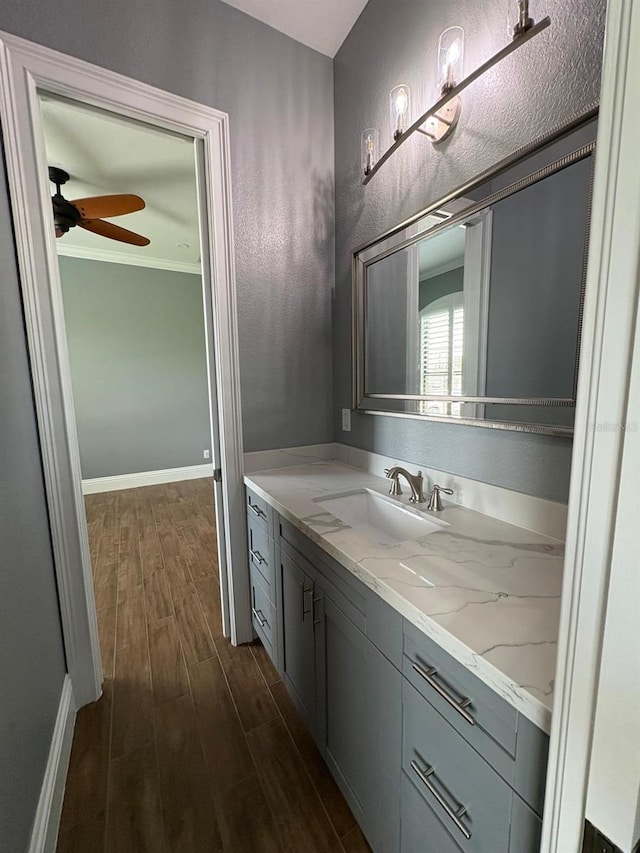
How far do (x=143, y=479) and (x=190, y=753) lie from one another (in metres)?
3.74

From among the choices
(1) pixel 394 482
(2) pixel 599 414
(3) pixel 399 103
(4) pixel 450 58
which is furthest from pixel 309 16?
(2) pixel 599 414

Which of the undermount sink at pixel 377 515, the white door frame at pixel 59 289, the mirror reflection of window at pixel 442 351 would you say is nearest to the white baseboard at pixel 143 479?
the white door frame at pixel 59 289

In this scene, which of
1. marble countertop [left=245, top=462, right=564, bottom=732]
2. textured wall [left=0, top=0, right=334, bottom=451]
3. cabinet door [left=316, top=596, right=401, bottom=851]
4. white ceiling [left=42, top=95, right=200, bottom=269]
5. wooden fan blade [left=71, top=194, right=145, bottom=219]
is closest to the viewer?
marble countertop [left=245, top=462, right=564, bottom=732]

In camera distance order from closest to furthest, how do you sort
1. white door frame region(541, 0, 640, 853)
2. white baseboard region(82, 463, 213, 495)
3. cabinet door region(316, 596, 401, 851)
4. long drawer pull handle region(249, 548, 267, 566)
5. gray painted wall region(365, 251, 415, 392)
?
white door frame region(541, 0, 640, 853)
cabinet door region(316, 596, 401, 851)
gray painted wall region(365, 251, 415, 392)
long drawer pull handle region(249, 548, 267, 566)
white baseboard region(82, 463, 213, 495)

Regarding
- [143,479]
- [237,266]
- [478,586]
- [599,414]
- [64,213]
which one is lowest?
[143,479]

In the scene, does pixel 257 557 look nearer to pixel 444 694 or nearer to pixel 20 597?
pixel 20 597

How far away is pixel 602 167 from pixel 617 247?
0.09 m

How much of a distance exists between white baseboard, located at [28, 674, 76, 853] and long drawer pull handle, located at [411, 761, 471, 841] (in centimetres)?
102

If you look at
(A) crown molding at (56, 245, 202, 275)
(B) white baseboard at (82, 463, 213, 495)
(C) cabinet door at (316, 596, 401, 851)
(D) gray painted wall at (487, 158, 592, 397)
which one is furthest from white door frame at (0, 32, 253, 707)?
(A) crown molding at (56, 245, 202, 275)

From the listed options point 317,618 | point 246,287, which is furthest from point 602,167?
point 246,287

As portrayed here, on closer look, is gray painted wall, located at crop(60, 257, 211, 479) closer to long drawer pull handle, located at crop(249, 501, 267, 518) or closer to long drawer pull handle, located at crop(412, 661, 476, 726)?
long drawer pull handle, located at crop(249, 501, 267, 518)

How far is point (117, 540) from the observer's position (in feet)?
9.96

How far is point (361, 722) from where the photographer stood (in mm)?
968

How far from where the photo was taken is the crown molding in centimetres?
398
